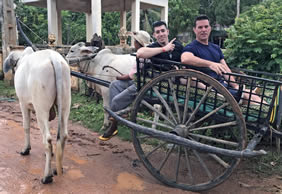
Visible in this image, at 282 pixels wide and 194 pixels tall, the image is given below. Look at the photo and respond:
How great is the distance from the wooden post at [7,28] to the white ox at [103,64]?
5231 millimetres

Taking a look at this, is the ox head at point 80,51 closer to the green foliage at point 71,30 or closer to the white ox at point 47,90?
the white ox at point 47,90

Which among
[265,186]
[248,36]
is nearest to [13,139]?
[265,186]

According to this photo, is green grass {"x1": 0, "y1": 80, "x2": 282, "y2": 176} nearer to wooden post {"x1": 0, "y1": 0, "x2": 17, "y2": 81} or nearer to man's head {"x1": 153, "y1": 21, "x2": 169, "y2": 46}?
wooden post {"x1": 0, "y1": 0, "x2": 17, "y2": 81}

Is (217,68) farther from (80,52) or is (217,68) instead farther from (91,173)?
(80,52)

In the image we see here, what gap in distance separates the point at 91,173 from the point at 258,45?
395 centimetres

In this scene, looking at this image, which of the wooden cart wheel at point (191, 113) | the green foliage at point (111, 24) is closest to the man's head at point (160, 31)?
the wooden cart wheel at point (191, 113)

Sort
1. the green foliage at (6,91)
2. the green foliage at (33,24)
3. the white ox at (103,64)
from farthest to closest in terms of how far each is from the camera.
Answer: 1. the green foliage at (33,24)
2. the green foliage at (6,91)
3. the white ox at (103,64)

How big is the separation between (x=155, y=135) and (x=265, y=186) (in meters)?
1.47

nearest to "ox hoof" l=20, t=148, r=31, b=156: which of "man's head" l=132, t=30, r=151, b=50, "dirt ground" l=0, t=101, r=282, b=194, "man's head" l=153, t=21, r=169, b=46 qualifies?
"dirt ground" l=0, t=101, r=282, b=194

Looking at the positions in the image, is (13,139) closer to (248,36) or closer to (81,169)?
(81,169)

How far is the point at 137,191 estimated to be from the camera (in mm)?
3043

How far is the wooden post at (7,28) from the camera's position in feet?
30.6

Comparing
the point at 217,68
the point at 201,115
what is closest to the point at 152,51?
the point at 217,68

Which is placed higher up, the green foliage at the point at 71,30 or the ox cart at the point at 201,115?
the green foliage at the point at 71,30
